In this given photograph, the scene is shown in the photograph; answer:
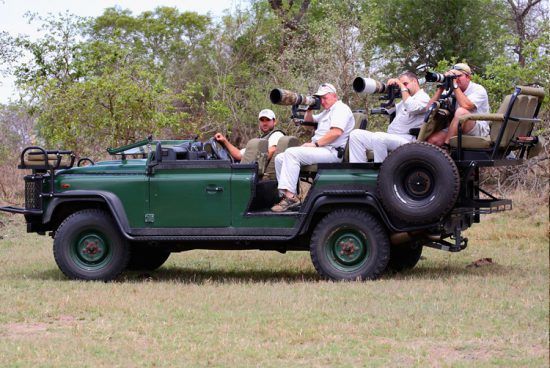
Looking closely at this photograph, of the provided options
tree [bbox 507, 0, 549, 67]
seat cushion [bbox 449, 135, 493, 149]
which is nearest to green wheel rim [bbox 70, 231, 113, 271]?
seat cushion [bbox 449, 135, 493, 149]

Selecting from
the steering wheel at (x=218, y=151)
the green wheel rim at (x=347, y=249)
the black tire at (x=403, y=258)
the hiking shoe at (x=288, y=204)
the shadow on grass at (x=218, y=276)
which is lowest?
the shadow on grass at (x=218, y=276)

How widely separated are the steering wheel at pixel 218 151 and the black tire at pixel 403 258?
2011 mm

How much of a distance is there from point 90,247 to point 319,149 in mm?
2537

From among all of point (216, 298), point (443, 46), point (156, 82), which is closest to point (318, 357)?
point (216, 298)

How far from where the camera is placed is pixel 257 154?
35.6 feet

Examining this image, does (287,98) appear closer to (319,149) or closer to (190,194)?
(319,149)

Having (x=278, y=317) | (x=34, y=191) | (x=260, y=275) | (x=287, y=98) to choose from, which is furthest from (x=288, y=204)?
(x=34, y=191)

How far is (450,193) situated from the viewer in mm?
10008

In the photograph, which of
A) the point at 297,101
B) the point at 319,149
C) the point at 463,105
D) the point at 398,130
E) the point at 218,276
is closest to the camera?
the point at 463,105

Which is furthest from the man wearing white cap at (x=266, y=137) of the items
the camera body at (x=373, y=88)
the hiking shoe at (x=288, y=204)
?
the camera body at (x=373, y=88)

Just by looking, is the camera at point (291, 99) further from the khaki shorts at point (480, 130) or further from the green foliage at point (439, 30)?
the green foliage at point (439, 30)

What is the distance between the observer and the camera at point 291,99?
10516mm

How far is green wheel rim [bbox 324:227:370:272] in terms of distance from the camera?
10531 millimetres

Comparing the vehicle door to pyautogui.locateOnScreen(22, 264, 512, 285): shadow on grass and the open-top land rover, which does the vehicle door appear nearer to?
the open-top land rover
